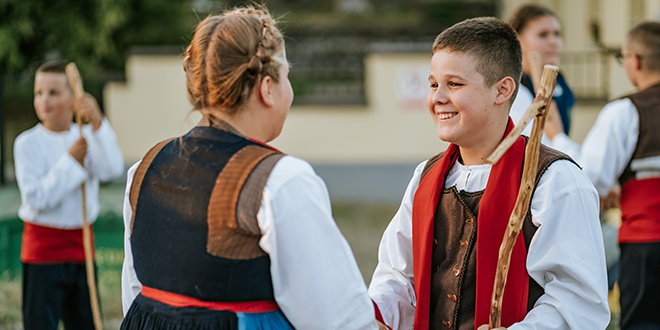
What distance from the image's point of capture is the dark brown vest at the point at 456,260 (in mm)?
2441

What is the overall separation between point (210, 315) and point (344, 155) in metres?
11.7

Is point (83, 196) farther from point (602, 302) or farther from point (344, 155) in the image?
point (344, 155)

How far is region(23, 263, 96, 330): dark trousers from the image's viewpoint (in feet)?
14.6

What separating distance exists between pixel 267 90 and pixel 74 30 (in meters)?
13.0

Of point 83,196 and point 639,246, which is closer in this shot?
point 639,246

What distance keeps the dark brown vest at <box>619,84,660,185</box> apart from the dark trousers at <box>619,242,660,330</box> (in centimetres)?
41

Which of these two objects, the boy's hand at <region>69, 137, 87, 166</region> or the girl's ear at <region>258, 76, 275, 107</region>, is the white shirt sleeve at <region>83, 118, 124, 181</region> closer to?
the boy's hand at <region>69, 137, 87, 166</region>

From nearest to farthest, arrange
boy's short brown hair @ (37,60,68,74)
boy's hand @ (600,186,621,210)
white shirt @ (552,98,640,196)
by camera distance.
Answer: white shirt @ (552,98,640,196) → boy's hand @ (600,186,621,210) → boy's short brown hair @ (37,60,68,74)

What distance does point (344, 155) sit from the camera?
1379 cm

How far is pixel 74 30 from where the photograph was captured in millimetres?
14227

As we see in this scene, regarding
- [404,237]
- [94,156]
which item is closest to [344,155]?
[94,156]

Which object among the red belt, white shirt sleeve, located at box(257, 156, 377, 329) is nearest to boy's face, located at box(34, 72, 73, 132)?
the red belt

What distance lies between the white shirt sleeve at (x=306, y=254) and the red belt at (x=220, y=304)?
0.04 meters

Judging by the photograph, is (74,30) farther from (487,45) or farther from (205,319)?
(205,319)
